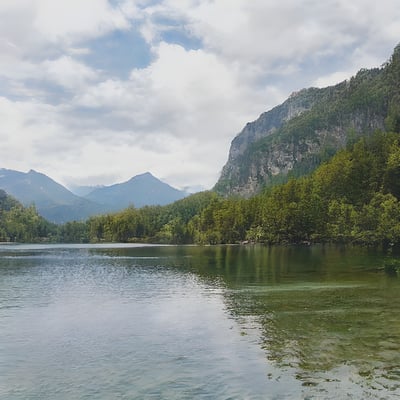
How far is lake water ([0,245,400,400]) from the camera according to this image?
68.0 feet

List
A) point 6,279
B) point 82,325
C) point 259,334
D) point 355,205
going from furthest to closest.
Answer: point 355,205 → point 6,279 → point 82,325 → point 259,334

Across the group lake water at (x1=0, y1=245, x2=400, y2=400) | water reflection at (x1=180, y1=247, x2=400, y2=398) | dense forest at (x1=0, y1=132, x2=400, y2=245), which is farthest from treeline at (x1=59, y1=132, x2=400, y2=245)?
lake water at (x1=0, y1=245, x2=400, y2=400)

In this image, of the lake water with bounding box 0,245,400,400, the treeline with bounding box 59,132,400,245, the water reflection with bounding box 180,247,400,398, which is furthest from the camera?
the treeline with bounding box 59,132,400,245

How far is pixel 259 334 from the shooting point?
99.7ft

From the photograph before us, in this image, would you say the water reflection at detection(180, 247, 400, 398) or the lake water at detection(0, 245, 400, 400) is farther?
the water reflection at detection(180, 247, 400, 398)

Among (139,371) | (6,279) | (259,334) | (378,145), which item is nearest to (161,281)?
(6,279)

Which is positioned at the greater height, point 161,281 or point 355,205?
point 355,205

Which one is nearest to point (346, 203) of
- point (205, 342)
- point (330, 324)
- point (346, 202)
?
point (346, 202)

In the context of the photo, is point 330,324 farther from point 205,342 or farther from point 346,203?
point 346,203

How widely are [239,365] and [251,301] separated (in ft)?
67.5

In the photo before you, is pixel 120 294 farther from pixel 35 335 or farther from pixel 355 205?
pixel 355 205

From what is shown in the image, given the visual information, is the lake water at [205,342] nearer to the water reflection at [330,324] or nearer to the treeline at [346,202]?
the water reflection at [330,324]

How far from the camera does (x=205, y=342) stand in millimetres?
29297

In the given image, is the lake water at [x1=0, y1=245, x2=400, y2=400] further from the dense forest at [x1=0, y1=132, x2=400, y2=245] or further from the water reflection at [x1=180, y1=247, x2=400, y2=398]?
the dense forest at [x1=0, y1=132, x2=400, y2=245]
